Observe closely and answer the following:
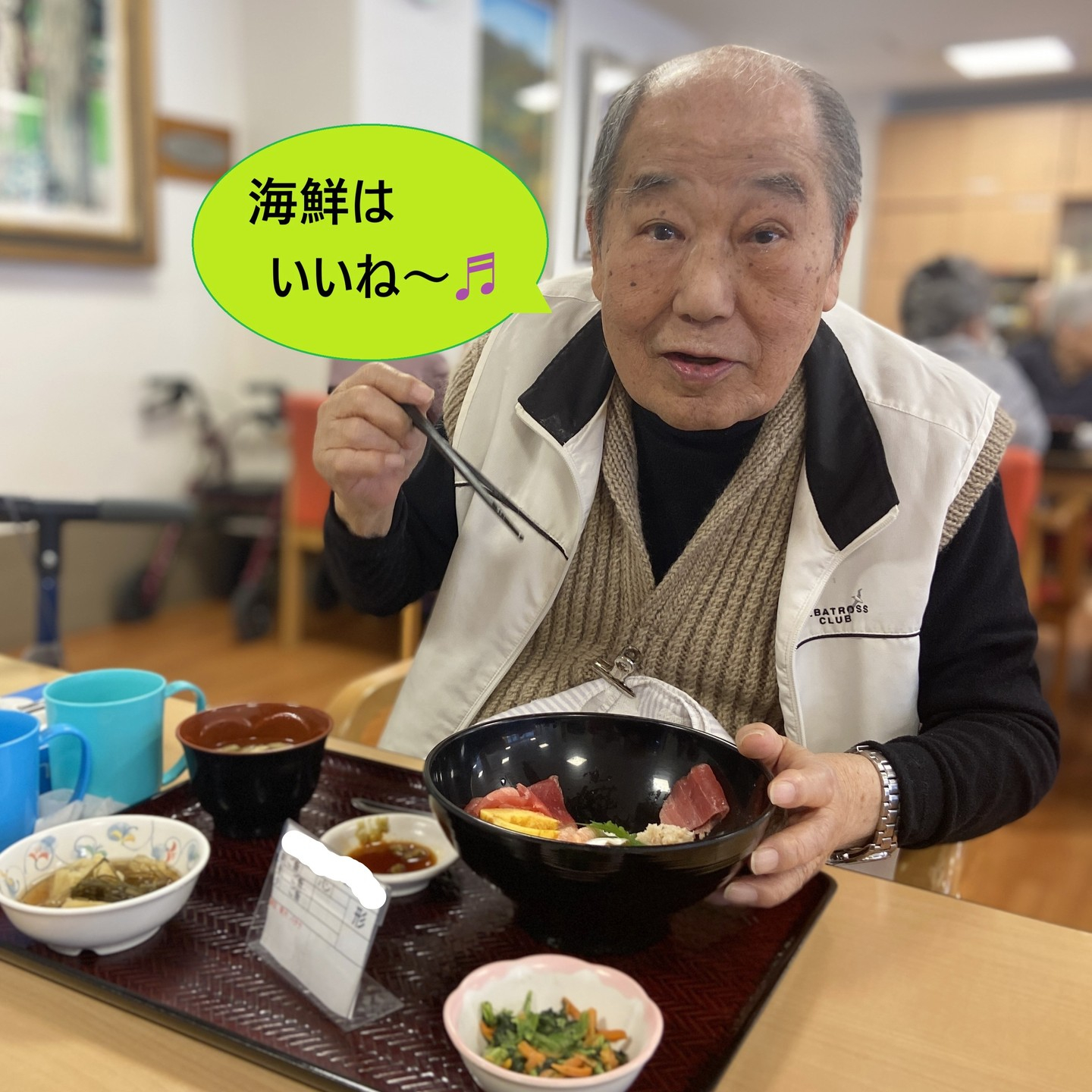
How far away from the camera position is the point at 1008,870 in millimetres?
2311

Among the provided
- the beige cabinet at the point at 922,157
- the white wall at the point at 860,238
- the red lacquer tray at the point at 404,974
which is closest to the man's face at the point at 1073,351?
the beige cabinet at the point at 922,157

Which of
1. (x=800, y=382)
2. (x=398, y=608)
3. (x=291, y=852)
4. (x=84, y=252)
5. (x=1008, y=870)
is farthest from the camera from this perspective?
(x=84, y=252)

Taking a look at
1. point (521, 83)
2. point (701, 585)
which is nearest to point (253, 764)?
point (701, 585)

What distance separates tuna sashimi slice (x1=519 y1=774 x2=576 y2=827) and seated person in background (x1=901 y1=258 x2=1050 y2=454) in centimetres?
227

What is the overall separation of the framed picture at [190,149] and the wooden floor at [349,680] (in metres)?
1.58

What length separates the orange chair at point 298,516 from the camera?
303 cm

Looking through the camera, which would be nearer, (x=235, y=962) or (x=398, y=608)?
(x=235, y=962)

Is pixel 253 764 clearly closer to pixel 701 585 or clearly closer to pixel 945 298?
pixel 701 585

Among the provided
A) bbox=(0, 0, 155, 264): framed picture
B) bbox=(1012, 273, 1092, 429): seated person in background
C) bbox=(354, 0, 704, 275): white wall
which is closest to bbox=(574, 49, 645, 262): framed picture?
bbox=(354, 0, 704, 275): white wall

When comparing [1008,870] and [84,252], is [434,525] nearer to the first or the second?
[1008,870]

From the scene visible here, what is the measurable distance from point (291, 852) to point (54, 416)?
303 cm

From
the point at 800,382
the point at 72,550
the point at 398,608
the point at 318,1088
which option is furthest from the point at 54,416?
the point at 318,1088

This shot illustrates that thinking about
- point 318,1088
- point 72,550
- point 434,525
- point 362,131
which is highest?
point 362,131

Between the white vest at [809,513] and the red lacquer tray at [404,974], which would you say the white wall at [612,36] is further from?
the red lacquer tray at [404,974]
